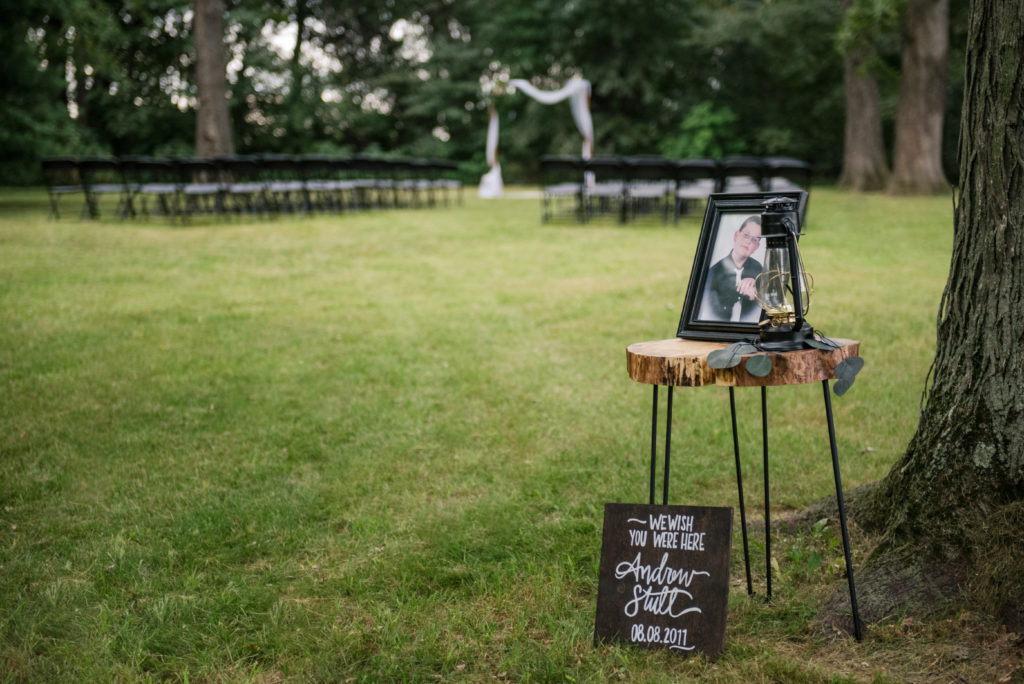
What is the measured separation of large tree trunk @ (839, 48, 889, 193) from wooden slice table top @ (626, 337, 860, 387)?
58.4 feet

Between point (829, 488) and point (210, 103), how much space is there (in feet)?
51.6

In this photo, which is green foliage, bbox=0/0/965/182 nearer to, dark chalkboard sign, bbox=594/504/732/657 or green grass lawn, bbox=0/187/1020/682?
green grass lawn, bbox=0/187/1020/682

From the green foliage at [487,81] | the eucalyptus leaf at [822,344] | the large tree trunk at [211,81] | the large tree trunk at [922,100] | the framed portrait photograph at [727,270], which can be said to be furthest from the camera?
the green foliage at [487,81]

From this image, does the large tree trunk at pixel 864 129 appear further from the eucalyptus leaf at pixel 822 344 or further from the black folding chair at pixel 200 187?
the eucalyptus leaf at pixel 822 344

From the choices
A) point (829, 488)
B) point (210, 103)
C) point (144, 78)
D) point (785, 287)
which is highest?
point (144, 78)

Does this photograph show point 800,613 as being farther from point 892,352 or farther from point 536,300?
point 536,300

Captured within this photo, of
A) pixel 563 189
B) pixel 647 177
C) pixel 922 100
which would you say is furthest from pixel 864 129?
pixel 563 189

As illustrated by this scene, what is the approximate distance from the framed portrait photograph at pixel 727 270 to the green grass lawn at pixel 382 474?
0.81 metres

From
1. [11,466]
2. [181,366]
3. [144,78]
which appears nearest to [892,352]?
[181,366]

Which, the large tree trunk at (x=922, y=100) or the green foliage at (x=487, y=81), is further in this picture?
the green foliage at (x=487, y=81)

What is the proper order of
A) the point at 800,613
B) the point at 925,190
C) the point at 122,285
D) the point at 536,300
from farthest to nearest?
1. the point at 925,190
2. the point at 122,285
3. the point at 536,300
4. the point at 800,613

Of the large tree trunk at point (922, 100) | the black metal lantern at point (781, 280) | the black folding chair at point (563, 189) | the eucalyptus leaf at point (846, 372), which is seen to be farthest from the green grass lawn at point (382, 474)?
the large tree trunk at point (922, 100)

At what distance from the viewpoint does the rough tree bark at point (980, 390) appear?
1948mm

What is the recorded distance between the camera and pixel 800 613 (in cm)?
223
